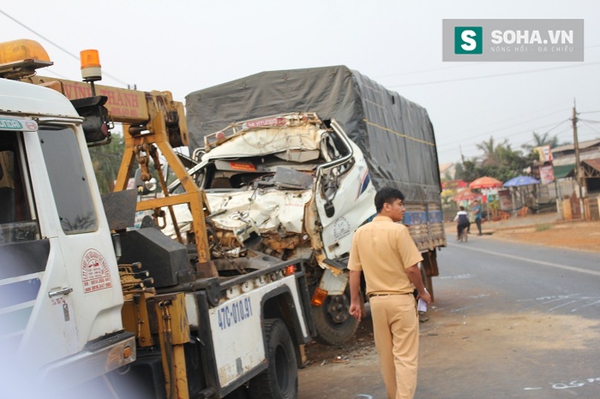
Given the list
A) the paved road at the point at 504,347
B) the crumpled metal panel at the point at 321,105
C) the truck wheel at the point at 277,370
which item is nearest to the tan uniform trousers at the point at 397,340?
the truck wheel at the point at 277,370

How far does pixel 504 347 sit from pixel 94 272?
5.94 m

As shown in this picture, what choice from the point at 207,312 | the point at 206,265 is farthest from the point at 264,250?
the point at 207,312

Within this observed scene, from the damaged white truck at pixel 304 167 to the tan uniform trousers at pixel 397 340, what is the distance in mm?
1690

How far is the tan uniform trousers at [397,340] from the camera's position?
5.55 metres

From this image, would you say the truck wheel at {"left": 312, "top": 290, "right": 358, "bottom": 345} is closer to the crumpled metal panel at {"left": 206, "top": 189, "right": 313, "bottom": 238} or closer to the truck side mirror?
the crumpled metal panel at {"left": 206, "top": 189, "right": 313, "bottom": 238}

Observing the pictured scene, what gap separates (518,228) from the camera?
43531 millimetres

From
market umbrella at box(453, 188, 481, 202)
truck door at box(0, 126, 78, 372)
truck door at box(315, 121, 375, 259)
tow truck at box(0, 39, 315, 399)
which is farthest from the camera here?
market umbrella at box(453, 188, 481, 202)

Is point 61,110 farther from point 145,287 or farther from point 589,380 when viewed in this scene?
point 589,380

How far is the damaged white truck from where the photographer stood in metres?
8.56

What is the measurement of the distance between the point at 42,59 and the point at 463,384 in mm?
4768

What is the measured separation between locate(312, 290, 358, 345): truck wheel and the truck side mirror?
5.15 m

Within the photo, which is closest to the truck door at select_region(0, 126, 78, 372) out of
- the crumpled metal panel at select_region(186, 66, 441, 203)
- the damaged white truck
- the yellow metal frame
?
the yellow metal frame

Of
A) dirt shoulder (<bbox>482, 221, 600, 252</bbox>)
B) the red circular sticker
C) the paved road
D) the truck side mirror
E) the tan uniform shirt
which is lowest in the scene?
dirt shoulder (<bbox>482, 221, 600, 252</bbox>)

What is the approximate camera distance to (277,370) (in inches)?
253
